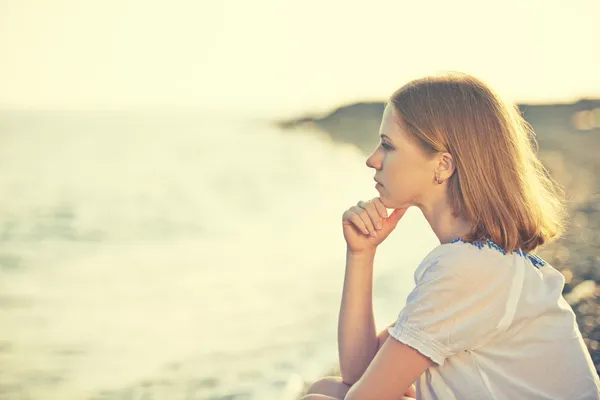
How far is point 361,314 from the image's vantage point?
233cm

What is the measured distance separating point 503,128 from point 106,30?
13.0 meters

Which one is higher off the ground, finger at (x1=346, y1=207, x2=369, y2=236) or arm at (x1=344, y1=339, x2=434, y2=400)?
finger at (x1=346, y1=207, x2=369, y2=236)

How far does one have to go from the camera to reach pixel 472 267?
1764mm

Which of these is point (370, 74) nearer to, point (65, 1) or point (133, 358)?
point (65, 1)

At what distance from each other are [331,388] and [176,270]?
169 inches

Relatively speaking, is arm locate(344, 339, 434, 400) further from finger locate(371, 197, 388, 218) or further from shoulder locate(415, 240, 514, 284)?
finger locate(371, 197, 388, 218)

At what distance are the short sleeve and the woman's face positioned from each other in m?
0.27

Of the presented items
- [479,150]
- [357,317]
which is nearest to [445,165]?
[479,150]

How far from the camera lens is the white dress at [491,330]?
69.3 inches

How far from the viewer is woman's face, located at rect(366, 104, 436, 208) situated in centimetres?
198

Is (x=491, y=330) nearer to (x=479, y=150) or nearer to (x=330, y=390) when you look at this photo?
(x=479, y=150)

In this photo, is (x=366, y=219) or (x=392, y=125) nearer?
(x=392, y=125)

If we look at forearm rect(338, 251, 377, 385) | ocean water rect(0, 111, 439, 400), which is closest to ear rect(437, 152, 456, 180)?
forearm rect(338, 251, 377, 385)

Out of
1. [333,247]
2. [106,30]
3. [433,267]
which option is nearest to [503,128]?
[433,267]
